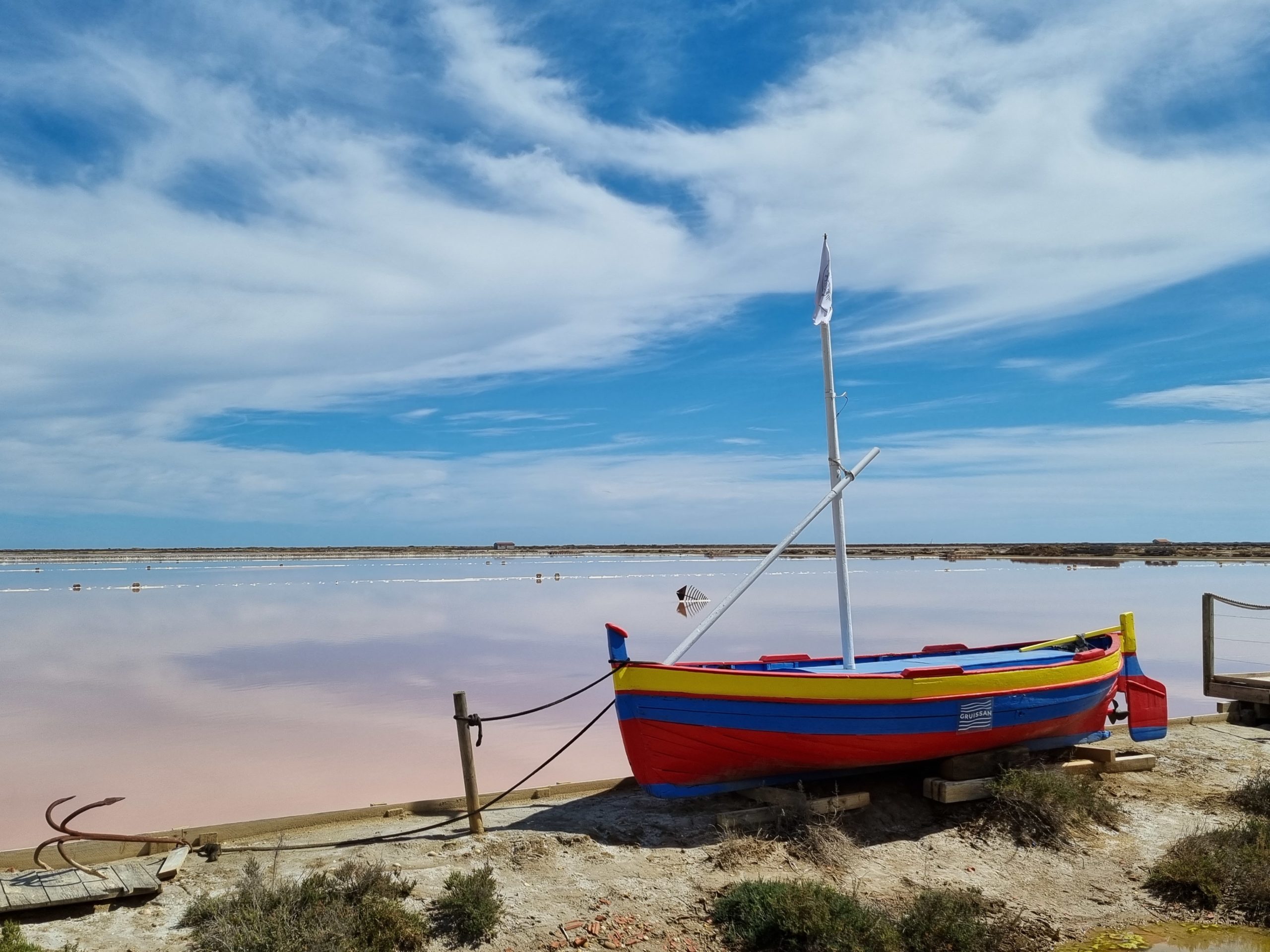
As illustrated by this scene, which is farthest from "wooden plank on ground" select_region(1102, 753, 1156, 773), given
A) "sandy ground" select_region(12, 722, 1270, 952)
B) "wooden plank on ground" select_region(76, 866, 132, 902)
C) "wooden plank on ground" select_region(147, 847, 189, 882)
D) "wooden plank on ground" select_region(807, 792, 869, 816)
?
"wooden plank on ground" select_region(76, 866, 132, 902)

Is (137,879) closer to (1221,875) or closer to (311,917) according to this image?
(311,917)

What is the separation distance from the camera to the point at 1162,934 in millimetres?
7742

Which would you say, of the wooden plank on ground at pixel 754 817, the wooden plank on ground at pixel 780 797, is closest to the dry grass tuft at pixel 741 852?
the wooden plank on ground at pixel 754 817

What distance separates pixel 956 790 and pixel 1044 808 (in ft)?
2.89

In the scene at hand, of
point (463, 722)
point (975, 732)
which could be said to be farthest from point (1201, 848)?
point (463, 722)

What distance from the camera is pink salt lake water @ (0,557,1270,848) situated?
39.6 ft

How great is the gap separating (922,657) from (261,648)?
58.2 feet

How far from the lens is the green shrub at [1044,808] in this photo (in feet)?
30.6

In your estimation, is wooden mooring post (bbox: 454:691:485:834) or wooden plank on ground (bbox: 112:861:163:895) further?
wooden mooring post (bbox: 454:691:485:834)

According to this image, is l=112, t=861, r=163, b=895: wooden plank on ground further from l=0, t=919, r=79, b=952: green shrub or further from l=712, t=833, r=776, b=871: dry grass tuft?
l=712, t=833, r=776, b=871: dry grass tuft

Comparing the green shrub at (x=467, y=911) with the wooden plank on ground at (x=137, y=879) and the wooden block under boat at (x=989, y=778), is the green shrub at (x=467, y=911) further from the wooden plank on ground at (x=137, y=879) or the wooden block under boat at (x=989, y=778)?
the wooden block under boat at (x=989, y=778)

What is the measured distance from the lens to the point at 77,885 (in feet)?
24.0

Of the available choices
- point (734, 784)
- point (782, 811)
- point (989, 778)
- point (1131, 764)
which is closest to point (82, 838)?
point (734, 784)

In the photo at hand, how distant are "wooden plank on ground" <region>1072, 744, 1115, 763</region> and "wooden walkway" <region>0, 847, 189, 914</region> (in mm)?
10104
